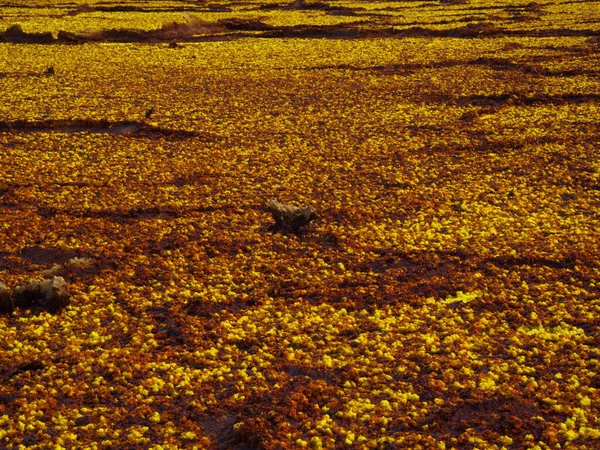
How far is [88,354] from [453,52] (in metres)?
15.9

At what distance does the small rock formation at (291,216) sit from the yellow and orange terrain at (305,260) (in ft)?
0.34

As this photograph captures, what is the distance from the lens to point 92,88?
1565cm

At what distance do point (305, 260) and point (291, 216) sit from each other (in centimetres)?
84

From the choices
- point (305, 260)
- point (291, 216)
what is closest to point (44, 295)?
point (305, 260)

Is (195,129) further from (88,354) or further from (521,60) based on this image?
(521,60)

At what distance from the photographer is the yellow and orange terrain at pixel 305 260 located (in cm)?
548

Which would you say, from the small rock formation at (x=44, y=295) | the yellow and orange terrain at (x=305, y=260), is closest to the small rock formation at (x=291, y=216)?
the yellow and orange terrain at (x=305, y=260)

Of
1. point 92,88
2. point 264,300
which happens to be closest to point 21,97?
point 92,88

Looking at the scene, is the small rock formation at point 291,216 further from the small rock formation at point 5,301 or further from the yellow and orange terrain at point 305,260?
the small rock formation at point 5,301

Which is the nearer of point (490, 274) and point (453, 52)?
point (490, 274)

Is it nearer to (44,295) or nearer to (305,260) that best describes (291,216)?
(305,260)

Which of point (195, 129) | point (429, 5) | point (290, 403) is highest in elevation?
point (429, 5)

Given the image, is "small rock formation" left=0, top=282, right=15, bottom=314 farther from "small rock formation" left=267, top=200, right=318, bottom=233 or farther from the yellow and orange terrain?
"small rock formation" left=267, top=200, right=318, bottom=233

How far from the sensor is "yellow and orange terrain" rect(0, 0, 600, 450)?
5477mm
